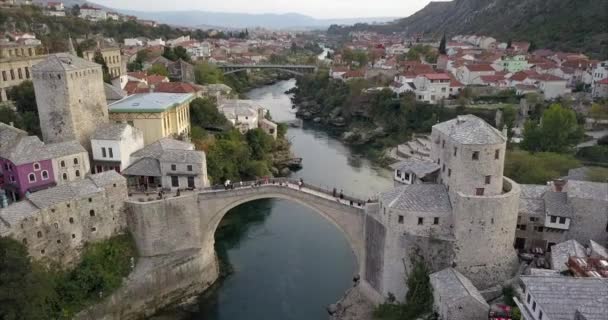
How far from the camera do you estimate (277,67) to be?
2884 inches

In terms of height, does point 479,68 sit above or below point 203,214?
above

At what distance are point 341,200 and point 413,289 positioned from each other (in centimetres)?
580

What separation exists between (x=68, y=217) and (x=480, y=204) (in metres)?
17.5

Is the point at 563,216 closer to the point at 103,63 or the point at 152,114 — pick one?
the point at 152,114

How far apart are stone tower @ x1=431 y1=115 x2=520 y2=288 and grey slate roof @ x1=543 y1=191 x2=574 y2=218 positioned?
2.58m

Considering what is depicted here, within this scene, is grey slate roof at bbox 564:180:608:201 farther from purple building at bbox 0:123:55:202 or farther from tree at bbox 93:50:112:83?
tree at bbox 93:50:112:83

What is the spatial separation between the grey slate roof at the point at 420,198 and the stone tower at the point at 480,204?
1.40 feet

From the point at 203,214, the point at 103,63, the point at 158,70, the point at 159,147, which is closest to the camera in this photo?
the point at 203,214

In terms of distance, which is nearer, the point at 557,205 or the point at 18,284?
the point at 18,284

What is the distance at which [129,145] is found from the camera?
25.2 meters

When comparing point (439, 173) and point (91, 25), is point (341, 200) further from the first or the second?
point (91, 25)

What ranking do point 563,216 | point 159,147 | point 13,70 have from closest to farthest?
point 563,216, point 159,147, point 13,70

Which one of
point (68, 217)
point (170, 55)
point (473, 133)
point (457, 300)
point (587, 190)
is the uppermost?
point (170, 55)

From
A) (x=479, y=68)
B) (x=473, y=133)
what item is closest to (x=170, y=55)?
(x=479, y=68)
